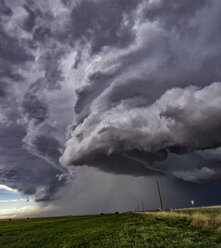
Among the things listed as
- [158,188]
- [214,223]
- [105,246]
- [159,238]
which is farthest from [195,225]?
[158,188]

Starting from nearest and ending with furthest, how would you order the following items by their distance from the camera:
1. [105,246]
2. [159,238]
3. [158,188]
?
[105,246]
[159,238]
[158,188]

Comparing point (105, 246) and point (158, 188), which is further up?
point (158, 188)

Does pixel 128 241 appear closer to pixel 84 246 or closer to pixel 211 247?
pixel 84 246

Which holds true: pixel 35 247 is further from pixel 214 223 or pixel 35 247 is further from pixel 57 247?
pixel 214 223

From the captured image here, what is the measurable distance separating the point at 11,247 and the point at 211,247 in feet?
58.5

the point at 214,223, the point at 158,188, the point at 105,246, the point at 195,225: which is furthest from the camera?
the point at 158,188

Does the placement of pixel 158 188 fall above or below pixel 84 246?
above

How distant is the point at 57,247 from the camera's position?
16734mm

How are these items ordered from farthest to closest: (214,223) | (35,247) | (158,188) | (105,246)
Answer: (158,188), (214,223), (35,247), (105,246)

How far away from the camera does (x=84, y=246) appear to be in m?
16.2

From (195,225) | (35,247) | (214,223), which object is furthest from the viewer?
(195,225)

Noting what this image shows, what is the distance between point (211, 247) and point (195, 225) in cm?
1093

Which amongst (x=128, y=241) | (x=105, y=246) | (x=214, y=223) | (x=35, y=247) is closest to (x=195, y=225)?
(x=214, y=223)

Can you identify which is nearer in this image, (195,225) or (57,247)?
(57,247)
